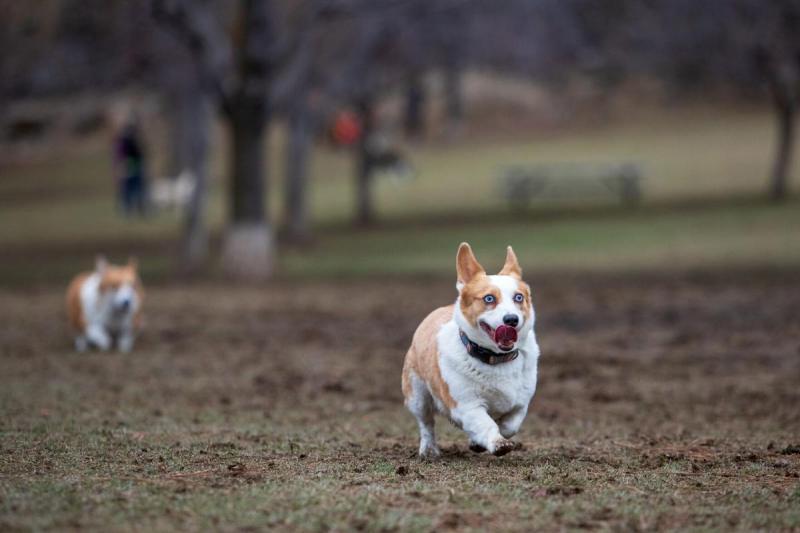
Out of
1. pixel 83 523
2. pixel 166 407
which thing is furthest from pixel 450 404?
pixel 166 407

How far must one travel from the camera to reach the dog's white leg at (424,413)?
7758mm

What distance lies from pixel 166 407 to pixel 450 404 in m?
3.87

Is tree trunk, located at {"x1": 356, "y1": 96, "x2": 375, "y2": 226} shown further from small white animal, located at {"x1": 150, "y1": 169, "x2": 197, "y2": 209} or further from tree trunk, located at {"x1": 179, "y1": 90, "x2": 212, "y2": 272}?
tree trunk, located at {"x1": 179, "y1": 90, "x2": 212, "y2": 272}

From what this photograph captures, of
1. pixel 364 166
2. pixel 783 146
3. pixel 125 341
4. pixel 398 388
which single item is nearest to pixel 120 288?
pixel 125 341

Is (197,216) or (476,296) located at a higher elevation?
(476,296)

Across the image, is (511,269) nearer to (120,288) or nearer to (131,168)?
(120,288)

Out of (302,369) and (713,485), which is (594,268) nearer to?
(302,369)

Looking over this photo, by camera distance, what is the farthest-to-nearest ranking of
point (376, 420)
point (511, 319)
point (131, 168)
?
point (131, 168), point (376, 420), point (511, 319)

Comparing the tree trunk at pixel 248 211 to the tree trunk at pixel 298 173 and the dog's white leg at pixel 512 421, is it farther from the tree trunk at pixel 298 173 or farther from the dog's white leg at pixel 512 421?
the dog's white leg at pixel 512 421

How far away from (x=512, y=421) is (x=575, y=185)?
99.1 feet

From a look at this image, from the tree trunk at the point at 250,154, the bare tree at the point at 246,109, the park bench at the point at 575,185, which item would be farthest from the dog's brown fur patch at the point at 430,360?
the park bench at the point at 575,185

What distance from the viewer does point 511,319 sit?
6957 millimetres

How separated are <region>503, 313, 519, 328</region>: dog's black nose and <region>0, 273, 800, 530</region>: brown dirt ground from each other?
0.80 m

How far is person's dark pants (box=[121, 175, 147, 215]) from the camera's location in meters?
35.3
